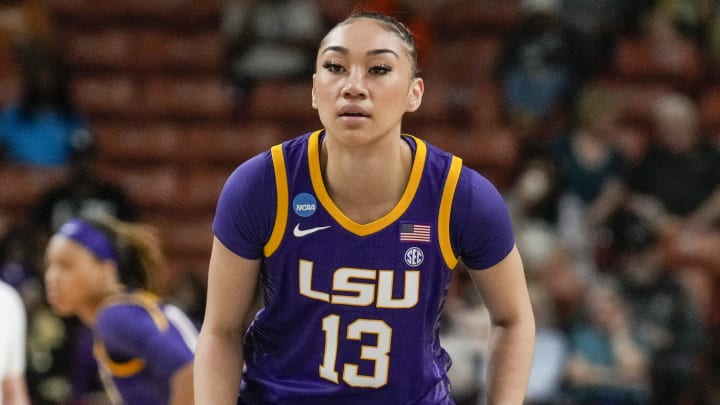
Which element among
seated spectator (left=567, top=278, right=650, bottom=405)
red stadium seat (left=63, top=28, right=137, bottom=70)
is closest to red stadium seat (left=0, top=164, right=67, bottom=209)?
red stadium seat (left=63, top=28, right=137, bottom=70)

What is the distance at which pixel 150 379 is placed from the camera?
4566 millimetres

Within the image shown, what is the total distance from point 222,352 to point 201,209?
6241mm

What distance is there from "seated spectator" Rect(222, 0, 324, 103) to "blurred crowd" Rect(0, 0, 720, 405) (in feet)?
0.04

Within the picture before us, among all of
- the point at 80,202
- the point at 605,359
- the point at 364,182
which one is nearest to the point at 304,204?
the point at 364,182

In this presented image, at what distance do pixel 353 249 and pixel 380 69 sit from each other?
460mm

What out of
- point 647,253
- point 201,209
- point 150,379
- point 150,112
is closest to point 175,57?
point 150,112

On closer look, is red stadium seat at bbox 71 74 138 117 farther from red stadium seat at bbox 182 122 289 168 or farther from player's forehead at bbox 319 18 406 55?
player's forehead at bbox 319 18 406 55

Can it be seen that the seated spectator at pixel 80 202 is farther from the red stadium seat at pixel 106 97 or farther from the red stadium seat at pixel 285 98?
the red stadium seat at pixel 285 98

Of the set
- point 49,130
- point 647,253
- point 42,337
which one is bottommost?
point 42,337

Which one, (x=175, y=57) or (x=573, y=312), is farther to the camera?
(x=175, y=57)

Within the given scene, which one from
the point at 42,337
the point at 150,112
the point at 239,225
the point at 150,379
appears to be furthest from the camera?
the point at 150,112

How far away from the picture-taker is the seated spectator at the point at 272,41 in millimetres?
9539

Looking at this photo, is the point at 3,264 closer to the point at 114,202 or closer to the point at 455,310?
the point at 114,202

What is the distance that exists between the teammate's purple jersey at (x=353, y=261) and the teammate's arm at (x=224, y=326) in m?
0.05
